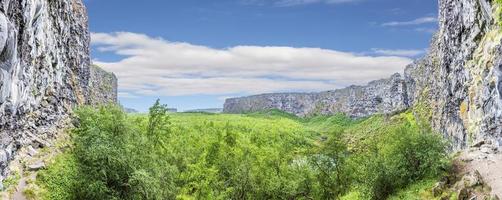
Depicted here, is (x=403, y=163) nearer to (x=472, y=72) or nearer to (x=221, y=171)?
(x=221, y=171)

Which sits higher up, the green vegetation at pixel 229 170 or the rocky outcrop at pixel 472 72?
the rocky outcrop at pixel 472 72

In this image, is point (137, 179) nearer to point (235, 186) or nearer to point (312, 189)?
point (235, 186)

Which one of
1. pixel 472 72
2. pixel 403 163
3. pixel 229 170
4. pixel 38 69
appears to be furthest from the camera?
pixel 472 72

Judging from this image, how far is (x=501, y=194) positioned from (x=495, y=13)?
31.2 m

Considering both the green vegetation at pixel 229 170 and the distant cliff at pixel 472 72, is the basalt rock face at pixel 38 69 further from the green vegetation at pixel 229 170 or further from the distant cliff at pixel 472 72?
the distant cliff at pixel 472 72

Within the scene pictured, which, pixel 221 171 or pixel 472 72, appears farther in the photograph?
pixel 472 72

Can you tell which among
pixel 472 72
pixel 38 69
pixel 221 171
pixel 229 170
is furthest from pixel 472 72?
pixel 38 69

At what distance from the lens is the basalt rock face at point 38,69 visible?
4034cm

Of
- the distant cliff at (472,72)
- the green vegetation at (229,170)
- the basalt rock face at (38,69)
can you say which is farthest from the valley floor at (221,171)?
the distant cliff at (472,72)

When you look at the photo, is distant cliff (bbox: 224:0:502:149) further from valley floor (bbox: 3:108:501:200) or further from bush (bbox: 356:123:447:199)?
valley floor (bbox: 3:108:501:200)

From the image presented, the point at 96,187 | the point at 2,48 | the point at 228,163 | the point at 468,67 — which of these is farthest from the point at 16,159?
the point at 468,67

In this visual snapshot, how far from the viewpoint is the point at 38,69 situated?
71375 mm

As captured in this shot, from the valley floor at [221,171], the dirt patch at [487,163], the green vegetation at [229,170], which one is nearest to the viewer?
the dirt patch at [487,163]

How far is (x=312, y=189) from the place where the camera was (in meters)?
68.4
